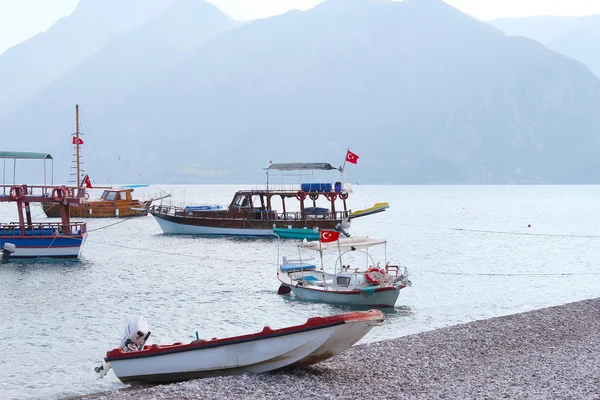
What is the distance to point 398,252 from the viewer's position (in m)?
62.8

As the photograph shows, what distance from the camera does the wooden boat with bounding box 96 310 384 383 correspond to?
17.5m

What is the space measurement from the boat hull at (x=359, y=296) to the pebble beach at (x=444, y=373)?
8270mm

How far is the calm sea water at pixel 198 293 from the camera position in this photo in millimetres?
25484

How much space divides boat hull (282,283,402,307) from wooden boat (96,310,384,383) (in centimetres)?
1377

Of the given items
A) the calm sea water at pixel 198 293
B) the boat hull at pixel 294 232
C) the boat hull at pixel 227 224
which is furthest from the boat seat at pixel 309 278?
the boat hull at pixel 227 224

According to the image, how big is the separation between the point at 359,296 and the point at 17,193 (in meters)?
29.2

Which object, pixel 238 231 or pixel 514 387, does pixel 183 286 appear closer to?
pixel 514 387

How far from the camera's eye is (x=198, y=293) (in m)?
38.0

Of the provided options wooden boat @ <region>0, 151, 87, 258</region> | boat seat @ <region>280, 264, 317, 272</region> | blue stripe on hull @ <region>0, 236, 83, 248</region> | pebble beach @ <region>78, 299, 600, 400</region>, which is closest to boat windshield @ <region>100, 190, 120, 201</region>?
wooden boat @ <region>0, 151, 87, 258</region>

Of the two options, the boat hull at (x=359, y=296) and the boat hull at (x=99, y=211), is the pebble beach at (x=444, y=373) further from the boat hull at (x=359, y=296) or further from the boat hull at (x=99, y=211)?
the boat hull at (x=99, y=211)

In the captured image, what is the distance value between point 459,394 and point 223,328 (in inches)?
561

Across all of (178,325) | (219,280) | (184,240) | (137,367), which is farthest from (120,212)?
(137,367)

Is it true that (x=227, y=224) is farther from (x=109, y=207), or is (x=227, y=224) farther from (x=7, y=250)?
(x=109, y=207)

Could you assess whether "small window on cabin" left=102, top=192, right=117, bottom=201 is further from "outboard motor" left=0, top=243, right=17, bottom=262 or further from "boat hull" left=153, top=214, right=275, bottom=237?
"outboard motor" left=0, top=243, right=17, bottom=262
